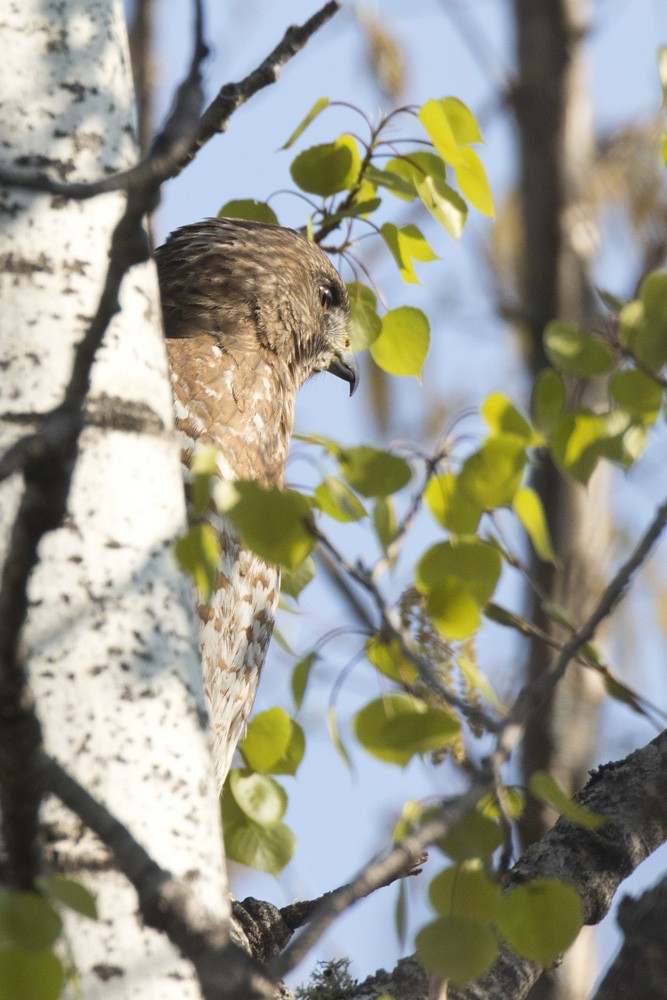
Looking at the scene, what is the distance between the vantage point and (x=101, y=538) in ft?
4.85

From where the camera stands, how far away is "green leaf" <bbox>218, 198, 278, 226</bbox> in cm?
270

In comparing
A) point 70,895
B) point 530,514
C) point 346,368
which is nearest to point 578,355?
point 530,514

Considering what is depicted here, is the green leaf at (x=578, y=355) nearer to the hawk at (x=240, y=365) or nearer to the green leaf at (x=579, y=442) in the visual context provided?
the green leaf at (x=579, y=442)

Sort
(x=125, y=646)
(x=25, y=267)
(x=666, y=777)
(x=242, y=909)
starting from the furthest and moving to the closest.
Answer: (x=242, y=909), (x=666, y=777), (x=25, y=267), (x=125, y=646)

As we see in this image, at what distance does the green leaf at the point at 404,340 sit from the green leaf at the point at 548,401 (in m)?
0.51

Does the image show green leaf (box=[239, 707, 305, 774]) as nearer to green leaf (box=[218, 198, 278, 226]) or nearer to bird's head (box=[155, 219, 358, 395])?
green leaf (box=[218, 198, 278, 226])

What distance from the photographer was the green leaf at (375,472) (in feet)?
4.78

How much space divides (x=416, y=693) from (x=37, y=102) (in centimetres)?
93

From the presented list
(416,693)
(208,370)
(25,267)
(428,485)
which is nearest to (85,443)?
(25,267)

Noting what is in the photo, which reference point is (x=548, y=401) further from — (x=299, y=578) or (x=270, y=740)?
(x=299, y=578)

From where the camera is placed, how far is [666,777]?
231cm

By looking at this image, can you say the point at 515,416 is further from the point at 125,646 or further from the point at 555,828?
the point at 555,828

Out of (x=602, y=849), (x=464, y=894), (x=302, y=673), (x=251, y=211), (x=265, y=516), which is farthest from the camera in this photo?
(x=251, y=211)

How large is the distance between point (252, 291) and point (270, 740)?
70.8 inches
